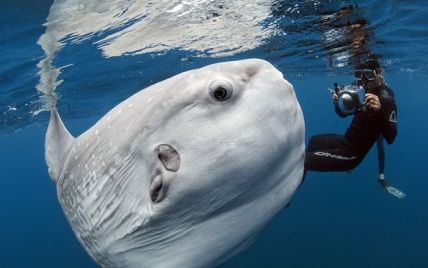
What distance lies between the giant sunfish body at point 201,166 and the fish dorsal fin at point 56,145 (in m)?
1.14

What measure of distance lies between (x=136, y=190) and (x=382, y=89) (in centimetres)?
563

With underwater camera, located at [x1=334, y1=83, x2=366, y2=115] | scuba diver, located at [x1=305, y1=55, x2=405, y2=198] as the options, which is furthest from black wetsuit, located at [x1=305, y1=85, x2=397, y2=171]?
underwater camera, located at [x1=334, y1=83, x2=366, y2=115]

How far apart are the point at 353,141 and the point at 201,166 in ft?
16.7

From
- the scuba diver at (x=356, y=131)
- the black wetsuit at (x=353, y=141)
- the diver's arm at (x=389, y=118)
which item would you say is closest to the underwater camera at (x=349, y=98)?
the scuba diver at (x=356, y=131)

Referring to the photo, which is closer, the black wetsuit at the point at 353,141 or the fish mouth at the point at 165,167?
the fish mouth at the point at 165,167

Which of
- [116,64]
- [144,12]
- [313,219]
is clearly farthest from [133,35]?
[313,219]

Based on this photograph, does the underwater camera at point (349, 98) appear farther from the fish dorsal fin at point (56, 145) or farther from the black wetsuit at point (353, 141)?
the fish dorsal fin at point (56, 145)

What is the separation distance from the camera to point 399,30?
1372cm

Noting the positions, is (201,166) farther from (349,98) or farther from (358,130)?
(358,130)

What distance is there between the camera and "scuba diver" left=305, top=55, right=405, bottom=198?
6191 millimetres

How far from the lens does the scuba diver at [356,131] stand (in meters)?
6.19

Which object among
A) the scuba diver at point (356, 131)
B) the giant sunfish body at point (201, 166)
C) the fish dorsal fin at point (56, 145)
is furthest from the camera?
the scuba diver at point (356, 131)

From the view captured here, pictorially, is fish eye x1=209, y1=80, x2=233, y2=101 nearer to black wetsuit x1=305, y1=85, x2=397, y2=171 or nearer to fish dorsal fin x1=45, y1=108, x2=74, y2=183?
fish dorsal fin x1=45, y1=108, x2=74, y2=183

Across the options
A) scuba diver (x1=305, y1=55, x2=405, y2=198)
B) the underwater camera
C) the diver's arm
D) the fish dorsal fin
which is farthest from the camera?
the diver's arm
